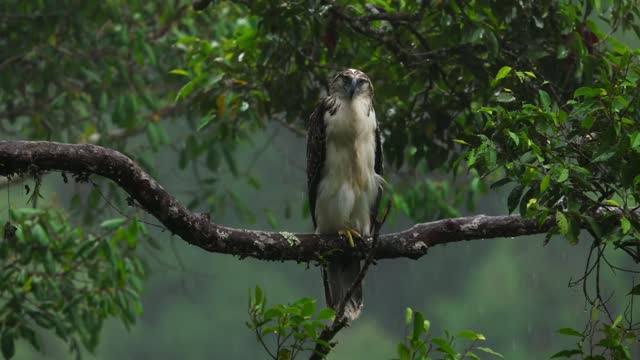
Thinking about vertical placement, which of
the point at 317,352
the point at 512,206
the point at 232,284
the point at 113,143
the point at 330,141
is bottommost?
the point at 317,352

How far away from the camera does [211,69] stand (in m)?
4.72

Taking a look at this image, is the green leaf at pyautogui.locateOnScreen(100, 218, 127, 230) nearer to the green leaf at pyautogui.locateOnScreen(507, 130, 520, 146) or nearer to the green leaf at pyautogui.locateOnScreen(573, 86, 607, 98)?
the green leaf at pyautogui.locateOnScreen(507, 130, 520, 146)

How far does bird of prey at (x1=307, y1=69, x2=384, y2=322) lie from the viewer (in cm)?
426

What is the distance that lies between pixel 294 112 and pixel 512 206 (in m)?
1.86

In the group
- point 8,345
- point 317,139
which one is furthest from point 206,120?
point 8,345

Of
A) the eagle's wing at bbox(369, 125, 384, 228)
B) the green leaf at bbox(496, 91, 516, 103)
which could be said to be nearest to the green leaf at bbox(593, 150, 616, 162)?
the green leaf at bbox(496, 91, 516, 103)

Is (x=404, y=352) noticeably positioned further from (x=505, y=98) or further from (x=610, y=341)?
(x=505, y=98)

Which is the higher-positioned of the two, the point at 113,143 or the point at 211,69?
Answer: the point at 113,143

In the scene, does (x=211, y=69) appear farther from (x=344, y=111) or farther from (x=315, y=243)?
(x=315, y=243)

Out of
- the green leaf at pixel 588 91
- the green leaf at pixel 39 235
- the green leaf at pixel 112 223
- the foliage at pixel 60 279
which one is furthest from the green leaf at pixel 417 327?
the green leaf at pixel 39 235

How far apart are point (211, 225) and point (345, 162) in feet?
4.10

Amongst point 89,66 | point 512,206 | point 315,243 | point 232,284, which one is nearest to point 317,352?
point 512,206

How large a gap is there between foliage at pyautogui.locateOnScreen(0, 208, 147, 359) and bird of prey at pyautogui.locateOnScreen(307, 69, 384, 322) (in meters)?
1.20

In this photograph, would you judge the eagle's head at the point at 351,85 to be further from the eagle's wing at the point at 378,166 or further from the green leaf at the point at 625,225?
the green leaf at the point at 625,225
